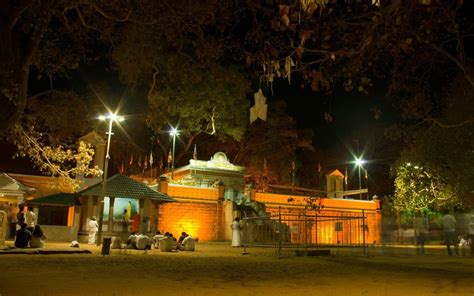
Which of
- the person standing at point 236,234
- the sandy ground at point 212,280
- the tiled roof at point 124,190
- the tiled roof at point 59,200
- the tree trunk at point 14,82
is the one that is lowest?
the sandy ground at point 212,280

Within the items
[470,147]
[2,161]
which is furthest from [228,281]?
[2,161]

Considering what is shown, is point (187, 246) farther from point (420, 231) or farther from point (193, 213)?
point (420, 231)

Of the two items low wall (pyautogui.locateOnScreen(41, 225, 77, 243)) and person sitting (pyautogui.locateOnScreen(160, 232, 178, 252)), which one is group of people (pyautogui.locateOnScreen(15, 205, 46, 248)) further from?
low wall (pyautogui.locateOnScreen(41, 225, 77, 243))

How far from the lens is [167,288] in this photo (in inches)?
269

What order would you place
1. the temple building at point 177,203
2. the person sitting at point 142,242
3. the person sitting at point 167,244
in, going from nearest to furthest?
the person sitting at point 167,244, the person sitting at point 142,242, the temple building at point 177,203

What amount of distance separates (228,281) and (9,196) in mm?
20651

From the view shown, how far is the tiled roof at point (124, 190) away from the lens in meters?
20.4

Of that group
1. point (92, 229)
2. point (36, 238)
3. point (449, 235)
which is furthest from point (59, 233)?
point (449, 235)

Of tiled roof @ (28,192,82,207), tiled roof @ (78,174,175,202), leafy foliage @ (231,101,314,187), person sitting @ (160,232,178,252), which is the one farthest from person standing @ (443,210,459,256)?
leafy foliage @ (231,101,314,187)

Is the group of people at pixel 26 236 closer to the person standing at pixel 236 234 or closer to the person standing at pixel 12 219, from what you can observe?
the person standing at pixel 236 234

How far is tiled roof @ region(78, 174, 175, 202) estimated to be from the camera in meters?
20.4

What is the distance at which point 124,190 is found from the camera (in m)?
20.8

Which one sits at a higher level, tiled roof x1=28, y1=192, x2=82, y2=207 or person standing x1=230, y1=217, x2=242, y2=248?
tiled roof x1=28, y1=192, x2=82, y2=207

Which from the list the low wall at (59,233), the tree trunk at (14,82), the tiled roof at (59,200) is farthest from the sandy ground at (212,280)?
the low wall at (59,233)
